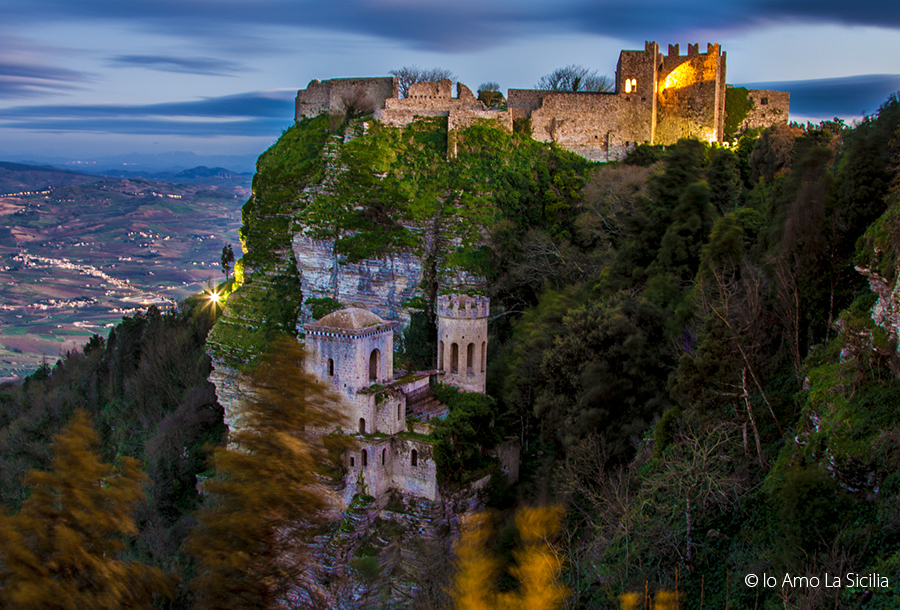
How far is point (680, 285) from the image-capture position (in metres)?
21.7

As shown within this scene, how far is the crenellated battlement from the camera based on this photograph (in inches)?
948

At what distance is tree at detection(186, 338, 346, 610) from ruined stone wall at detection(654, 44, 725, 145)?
1163 inches

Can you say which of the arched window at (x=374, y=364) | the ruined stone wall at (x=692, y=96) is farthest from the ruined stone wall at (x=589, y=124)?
the arched window at (x=374, y=364)

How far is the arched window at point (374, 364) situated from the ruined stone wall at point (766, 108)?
2402cm

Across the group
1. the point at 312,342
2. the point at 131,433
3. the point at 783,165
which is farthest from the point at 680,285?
the point at 131,433

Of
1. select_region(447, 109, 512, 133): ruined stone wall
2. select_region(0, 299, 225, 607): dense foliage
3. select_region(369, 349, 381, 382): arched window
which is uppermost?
select_region(447, 109, 512, 133): ruined stone wall

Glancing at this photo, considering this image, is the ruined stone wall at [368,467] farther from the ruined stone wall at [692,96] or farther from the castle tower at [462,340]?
the ruined stone wall at [692,96]

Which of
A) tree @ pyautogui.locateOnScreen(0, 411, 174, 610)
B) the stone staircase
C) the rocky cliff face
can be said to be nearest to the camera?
tree @ pyautogui.locateOnScreen(0, 411, 174, 610)

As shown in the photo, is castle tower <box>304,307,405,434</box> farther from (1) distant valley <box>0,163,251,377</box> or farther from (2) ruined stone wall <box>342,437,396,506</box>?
(1) distant valley <box>0,163,251,377</box>

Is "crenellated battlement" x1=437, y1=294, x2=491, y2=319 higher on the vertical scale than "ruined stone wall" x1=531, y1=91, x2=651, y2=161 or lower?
lower

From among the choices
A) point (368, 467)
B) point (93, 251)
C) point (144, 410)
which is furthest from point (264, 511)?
point (93, 251)

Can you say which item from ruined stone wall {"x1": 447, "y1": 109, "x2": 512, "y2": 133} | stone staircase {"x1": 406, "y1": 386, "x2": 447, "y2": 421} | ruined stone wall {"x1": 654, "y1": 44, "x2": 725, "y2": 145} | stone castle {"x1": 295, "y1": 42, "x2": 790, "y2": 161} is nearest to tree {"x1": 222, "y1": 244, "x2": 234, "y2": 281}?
stone castle {"x1": 295, "y1": 42, "x2": 790, "y2": 161}

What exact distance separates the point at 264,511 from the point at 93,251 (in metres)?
84.7

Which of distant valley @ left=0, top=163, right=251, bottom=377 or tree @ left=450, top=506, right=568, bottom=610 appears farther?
distant valley @ left=0, top=163, right=251, bottom=377
